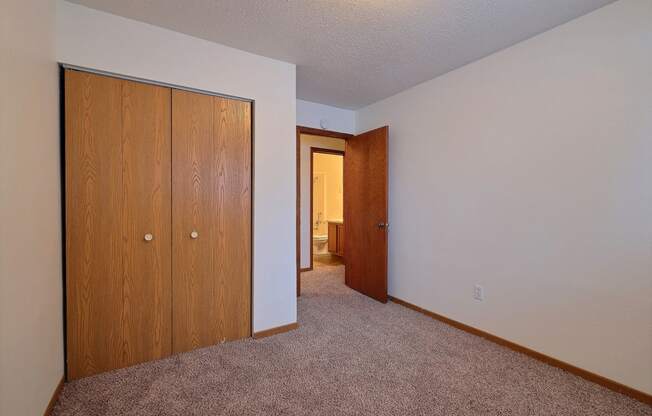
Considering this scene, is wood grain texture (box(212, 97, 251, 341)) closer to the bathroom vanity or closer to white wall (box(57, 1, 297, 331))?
white wall (box(57, 1, 297, 331))

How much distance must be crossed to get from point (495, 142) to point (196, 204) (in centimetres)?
249

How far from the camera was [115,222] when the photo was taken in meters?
1.95

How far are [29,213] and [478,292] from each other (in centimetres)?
308

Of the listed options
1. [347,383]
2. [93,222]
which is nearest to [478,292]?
[347,383]

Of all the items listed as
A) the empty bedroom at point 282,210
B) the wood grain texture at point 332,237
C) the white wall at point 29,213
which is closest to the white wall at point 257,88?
the empty bedroom at point 282,210

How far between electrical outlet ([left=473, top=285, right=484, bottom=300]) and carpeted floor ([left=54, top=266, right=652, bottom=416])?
1.16 ft

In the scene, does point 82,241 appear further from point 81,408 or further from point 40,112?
point 81,408

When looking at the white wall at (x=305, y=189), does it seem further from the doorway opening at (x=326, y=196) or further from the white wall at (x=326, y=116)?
the doorway opening at (x=326, y=196)

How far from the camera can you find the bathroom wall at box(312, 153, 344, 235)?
6.40 meters

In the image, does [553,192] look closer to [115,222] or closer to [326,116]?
[326,116]

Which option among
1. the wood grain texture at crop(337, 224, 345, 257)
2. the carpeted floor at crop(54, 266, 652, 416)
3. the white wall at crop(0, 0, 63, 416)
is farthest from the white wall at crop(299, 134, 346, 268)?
the white wall at crop(0, 0, 63, 416)

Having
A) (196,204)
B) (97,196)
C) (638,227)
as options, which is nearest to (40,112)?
(97,196)

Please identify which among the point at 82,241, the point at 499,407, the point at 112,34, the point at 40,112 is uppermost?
the point at 112,34

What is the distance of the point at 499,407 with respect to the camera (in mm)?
1651
